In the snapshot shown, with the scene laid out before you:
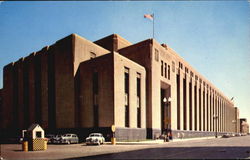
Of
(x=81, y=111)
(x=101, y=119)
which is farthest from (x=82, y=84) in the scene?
(x=101, y=119)

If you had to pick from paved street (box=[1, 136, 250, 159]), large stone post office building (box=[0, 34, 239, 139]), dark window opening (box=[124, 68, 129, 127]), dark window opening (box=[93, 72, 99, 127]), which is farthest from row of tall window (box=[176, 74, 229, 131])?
paved street (box=[1, 136, 250, 159])

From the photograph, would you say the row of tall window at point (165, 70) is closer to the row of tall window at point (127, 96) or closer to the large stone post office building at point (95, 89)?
the large stone post office building at point (95, 89)

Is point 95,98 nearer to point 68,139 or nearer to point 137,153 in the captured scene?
point 68,139

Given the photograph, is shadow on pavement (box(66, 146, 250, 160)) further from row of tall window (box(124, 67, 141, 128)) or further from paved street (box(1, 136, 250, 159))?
row of tall window (box(124, 67, 141, 128))

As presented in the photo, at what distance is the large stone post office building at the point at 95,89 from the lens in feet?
135

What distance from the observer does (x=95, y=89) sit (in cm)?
4278

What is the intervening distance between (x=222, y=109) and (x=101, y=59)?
92.2 meters

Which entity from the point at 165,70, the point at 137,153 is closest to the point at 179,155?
the point at 137,153

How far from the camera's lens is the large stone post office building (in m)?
41.0

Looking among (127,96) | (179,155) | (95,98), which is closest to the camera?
(179,155)

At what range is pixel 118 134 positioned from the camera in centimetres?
3922

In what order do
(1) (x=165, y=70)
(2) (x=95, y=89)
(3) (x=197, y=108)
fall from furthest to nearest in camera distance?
(3) (x=197, y=108) < (1) (x=165, y=70) < (2) (x=95, y=89)

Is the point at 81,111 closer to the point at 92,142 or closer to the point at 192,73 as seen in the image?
the point at 92,142

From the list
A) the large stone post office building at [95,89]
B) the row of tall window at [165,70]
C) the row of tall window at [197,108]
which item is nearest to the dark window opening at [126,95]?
the large stone post office building at [95,89]
